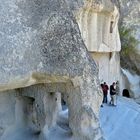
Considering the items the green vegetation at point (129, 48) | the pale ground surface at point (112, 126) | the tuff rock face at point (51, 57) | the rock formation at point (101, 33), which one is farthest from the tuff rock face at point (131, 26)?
the tuff rock face at point (51, 57)

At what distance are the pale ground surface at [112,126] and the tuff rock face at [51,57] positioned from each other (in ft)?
4.02

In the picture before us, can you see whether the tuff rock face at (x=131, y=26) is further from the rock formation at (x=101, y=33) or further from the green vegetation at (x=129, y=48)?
the rock formation at (x=101, y=33)

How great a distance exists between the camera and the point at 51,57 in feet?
18.5

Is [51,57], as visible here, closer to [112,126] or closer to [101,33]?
[112,126]

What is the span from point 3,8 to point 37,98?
277 cm

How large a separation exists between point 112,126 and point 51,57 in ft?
15.8

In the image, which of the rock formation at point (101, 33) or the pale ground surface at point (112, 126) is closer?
the pale ground surface at point (112, 126)

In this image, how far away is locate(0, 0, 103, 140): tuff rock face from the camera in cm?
525

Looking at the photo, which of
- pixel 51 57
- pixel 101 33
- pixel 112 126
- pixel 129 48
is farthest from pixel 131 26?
pixel 51 57

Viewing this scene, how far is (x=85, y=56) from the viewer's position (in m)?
6.02

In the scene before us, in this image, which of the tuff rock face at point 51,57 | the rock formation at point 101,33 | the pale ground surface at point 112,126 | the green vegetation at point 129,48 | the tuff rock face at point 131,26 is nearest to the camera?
the tuff rock face at point 51,57

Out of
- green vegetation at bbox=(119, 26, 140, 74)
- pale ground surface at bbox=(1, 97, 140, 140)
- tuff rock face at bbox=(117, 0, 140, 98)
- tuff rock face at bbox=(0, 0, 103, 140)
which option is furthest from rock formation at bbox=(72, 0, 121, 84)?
tuff rock face at bbox=(0, 0, 103, 140)

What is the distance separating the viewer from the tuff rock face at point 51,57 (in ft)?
17.2

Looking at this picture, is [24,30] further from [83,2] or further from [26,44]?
[83,2]
